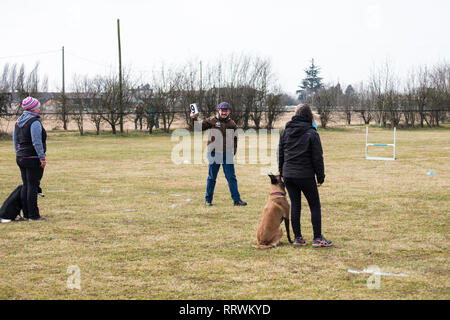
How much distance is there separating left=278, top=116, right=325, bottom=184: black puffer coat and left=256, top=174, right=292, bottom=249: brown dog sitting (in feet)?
0.92

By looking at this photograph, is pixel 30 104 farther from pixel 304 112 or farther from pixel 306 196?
pixel 306 196

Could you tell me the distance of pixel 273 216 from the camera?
248 inches

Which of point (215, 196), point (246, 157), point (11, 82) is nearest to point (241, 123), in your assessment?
point (246, 157)

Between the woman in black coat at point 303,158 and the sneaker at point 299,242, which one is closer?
the woman in black coat at point 303,158

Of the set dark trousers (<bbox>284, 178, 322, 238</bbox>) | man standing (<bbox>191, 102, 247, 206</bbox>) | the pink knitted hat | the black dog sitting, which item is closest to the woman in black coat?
dark trousers (<bbox>284, 178, 322, 238</bbox>)

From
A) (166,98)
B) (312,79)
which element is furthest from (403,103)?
(312,79)

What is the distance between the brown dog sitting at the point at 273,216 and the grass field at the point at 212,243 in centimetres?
17

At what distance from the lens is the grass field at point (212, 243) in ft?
16.0

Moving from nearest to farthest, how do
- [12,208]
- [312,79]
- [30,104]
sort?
1. [30,104]
2. [12,208]
3. [312,79]

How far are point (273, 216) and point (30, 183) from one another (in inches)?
158

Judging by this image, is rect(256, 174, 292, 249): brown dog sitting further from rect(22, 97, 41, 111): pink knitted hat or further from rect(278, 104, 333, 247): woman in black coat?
rect(22, 97, 41, 111): pink knitted hat

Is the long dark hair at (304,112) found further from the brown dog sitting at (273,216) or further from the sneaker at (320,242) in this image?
the sneaker at (320,242)

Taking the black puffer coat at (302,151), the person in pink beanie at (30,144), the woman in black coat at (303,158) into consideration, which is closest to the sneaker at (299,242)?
the woman in black coat at (303,158)
